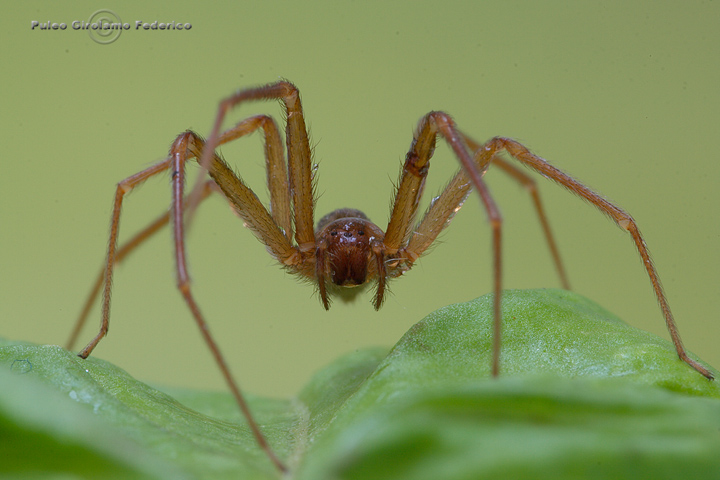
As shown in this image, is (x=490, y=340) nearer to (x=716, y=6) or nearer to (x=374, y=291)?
(x=374, y=291)

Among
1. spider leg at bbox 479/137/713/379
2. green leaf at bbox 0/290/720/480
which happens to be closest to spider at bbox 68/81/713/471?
spider leg at bbox 479/137/713/379

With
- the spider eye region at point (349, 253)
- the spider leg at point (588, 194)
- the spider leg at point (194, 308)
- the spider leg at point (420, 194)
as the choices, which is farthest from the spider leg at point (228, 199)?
the spider leg at point (588, 194)

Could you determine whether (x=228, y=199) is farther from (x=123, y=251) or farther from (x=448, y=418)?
(x=448, y=418)

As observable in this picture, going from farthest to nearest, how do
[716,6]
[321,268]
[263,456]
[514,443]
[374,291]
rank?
[716,6], [374,291], [321,268], [263,456], [514,443]

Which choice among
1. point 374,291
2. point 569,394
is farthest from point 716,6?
point 569,394

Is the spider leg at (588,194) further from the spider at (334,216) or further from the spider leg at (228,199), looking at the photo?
the spider leg at (228,199)

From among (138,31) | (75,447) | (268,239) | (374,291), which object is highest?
(138,31)

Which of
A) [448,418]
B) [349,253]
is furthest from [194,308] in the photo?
[349,253]
